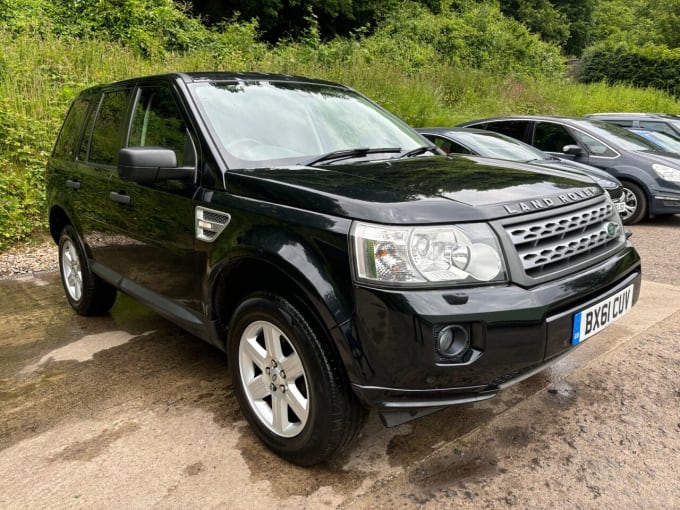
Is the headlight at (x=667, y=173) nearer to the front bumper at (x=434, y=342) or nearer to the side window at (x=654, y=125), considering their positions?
the side window at (x=654, y=125)

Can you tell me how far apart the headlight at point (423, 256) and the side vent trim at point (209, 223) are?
78 cm

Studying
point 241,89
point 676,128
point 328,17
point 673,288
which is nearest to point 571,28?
point 328,17

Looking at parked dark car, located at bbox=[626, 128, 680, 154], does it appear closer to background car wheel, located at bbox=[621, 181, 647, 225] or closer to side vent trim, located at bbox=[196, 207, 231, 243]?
background car wheel, located at bbox=[621, 181, 647, 225]

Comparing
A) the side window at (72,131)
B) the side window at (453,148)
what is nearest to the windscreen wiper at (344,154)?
the side window at (72,131)

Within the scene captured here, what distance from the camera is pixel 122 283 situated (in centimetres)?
355

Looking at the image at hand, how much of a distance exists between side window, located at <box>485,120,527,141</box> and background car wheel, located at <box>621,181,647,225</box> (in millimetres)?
1702

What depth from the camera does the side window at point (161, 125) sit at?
289 centimetres

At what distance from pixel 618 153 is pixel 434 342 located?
7129 millimetres

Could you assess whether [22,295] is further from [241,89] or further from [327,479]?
[327,479]

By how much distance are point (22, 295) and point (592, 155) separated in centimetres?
742

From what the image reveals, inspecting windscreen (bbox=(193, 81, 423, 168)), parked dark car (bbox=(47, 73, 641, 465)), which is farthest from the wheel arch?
windscreen (bbox=(193, 81, 423, 168))

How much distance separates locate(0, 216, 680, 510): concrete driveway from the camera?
2.21m

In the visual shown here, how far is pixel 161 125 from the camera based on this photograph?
3.15m

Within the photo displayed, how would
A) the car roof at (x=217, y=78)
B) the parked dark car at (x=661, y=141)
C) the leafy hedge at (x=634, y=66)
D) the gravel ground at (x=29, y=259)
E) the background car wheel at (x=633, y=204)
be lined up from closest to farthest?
the car roof at (x=217, y=78) → the gravel ground at (x=29, y=259) → the background car wheel at (x=633, y=204) → the parked dark car at (x=661, y=141) → the leafy hedge at (x=634, y=66)
